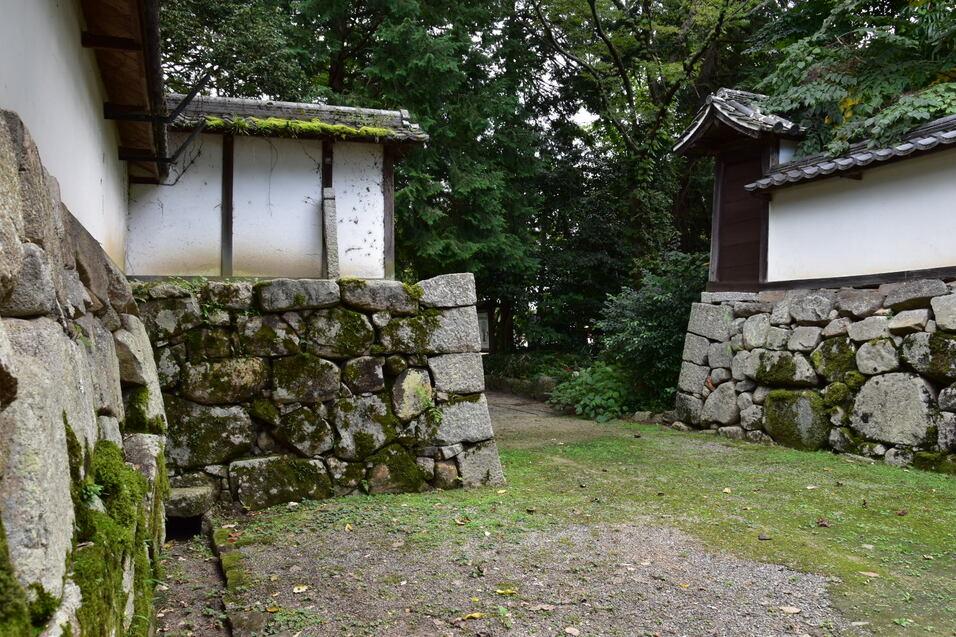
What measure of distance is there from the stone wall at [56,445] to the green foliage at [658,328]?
8.71 metres

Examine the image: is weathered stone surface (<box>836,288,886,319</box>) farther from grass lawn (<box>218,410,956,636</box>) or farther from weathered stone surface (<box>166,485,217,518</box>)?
weathered stone surface (<box>166,485,217,518</box>)

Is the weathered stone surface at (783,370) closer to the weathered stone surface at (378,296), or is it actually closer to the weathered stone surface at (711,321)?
the weathered stone surface at (711,321)

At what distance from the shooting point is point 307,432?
18.9 ft

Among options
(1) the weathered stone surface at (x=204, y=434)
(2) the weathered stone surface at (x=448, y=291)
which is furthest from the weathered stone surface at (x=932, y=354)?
(1) the weathered stone surface at (x=204, y=434)

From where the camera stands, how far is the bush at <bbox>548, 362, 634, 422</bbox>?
1097 cm

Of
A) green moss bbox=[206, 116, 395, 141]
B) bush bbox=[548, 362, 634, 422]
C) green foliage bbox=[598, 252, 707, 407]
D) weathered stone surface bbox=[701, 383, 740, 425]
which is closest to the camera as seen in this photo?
green moss bbox=[206, 116, 395, 141]

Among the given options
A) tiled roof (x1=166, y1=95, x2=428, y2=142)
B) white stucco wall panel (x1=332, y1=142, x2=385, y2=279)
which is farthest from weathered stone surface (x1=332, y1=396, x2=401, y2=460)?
tiled roof (x1=166, y1=95, x2=428, y2=142)

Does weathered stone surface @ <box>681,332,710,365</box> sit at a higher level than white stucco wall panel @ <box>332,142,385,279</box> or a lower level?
lower

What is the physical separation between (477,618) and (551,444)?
17.4 feet

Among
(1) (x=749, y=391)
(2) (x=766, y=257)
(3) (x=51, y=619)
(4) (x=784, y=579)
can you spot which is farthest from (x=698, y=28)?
(3) (x=51, y=619)

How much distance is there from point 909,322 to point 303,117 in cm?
698

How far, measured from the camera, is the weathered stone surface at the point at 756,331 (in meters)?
8.99

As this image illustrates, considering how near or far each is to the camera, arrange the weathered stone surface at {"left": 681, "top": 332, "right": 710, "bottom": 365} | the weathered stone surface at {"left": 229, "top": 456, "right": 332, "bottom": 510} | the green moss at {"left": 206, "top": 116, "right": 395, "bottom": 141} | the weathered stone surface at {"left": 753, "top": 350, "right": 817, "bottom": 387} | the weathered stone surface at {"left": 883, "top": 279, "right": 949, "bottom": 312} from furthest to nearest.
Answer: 1. the weathered stone surface at {"left": 681, "top": 332, "right": 710, "bottom": 365}
2. the weathered stone surface at {"left": 753, "top": 350, "right": 817, "bottom": 387}
3. the green moss at {"left": 206, "top": 116, "right": 395, "bottom": 141}
4. the weathered stone surface at {"left": 883, "top": 279, "right": 949, "bottom": 312}
5. the weathered stone surface at {"left": 229, "top": 456, "right": 332, "bottom": 510}

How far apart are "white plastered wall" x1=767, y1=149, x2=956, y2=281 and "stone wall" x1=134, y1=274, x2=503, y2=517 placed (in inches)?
196
